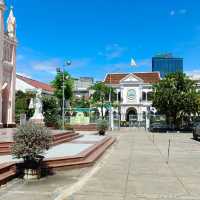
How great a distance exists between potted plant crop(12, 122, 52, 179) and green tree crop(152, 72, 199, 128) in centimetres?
4136

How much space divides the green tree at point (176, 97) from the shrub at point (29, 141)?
41.5 m

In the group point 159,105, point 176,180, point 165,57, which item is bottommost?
point 176,180

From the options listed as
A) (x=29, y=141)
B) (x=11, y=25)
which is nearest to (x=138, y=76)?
(x=11, y=25)

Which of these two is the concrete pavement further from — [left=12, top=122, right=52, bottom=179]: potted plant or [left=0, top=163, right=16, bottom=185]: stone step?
[left=0, top=163, right=16, bottom=185]: stone step

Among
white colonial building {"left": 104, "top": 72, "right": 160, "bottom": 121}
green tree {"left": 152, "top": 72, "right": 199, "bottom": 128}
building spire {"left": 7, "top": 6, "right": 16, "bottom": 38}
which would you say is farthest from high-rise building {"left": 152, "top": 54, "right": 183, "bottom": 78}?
building spire {"left": 7, "top": 6, "right": 16, "bottom": 38}

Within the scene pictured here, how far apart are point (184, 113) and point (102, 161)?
38.4 metres

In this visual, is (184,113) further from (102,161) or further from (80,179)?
(80,179)

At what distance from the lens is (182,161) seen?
1728cm

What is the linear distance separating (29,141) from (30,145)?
11 centimetres

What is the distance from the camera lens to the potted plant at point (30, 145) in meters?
11.2

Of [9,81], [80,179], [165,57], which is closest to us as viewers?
[80,179]

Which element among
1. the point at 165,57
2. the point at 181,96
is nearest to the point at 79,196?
the point at 181,96

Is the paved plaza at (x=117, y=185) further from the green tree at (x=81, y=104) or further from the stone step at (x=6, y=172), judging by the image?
the green tree at (x=81, y=104)

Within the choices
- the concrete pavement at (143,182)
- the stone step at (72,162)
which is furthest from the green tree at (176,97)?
the stone step at (72,162)
